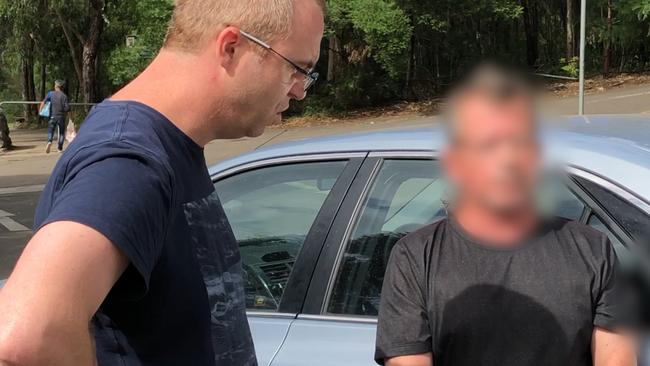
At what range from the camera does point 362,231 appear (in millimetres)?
2287

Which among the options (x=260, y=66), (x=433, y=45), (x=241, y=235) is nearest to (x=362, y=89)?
(x=433, y=45)

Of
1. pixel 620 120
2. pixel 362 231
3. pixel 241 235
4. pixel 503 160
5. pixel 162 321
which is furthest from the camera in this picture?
pixel 241 235

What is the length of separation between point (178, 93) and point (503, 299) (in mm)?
808

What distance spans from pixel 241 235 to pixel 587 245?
1484 mm

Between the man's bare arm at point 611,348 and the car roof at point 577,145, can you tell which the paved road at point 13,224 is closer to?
the car roof at point 577,145

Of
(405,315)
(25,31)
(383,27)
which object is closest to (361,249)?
(405,315)

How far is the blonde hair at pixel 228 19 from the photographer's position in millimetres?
1260

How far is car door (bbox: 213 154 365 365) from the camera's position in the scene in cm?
232

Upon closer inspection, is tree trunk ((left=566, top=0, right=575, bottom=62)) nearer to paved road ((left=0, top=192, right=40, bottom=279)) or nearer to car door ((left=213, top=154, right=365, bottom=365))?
paved road ((left=0, top=192, right=40, bottom=279))

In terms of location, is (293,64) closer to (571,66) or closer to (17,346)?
(17,346)

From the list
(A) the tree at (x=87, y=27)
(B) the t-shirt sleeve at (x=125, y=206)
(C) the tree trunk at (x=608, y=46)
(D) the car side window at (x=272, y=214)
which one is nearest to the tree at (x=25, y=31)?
(A) the tree at (x=87, y=27)

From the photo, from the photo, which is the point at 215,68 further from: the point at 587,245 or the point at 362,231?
the point at 362,231

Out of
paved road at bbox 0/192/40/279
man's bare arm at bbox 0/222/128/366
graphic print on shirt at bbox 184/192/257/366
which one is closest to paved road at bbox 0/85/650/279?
paved road at bbox 0/192/40/279

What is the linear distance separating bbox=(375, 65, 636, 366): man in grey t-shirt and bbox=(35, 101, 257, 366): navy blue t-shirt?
0.43 m
